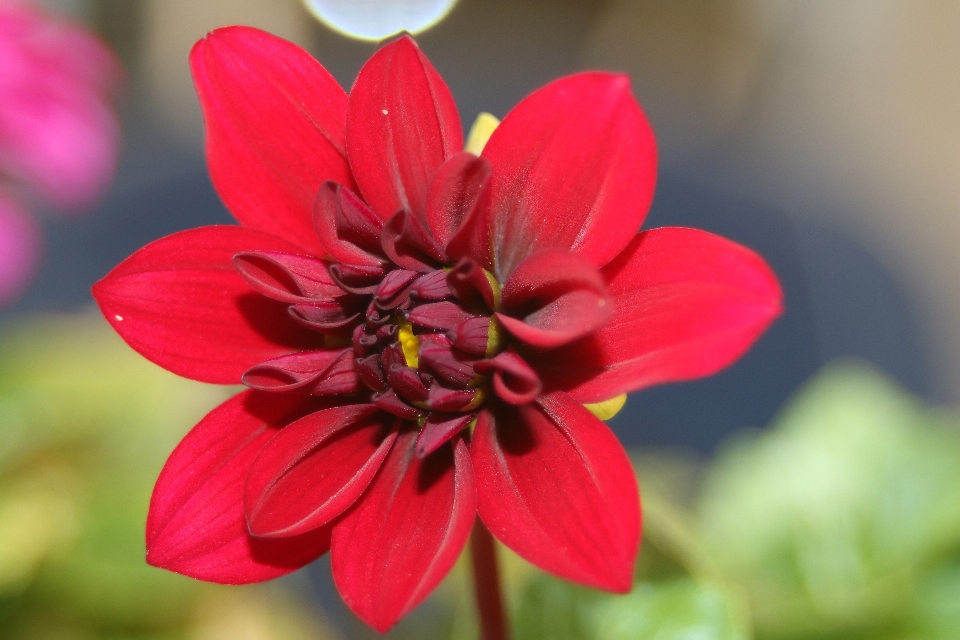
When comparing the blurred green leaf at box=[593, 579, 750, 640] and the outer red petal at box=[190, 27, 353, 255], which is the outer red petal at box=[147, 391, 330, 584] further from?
the blurred green leaf at box=[593, 579, 750, 640]

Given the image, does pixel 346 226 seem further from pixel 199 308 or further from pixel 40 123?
pixel 40 123

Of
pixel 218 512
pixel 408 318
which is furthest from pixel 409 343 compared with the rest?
pixel 218 512

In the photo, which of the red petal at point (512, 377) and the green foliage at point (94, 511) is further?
the green foliage at point (94, 511)

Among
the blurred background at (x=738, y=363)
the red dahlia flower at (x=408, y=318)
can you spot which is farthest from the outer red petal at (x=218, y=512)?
the blurred background at (x=738, y=363)

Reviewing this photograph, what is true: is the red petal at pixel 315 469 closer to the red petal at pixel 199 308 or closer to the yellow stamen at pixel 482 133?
the red petal at pixel 199 308

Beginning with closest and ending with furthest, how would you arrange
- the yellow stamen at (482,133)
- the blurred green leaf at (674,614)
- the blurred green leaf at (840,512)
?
the yellow stamen at (482,133) < the blurred green leaf at (674,614) < the blurred green leaf at (840,512)
